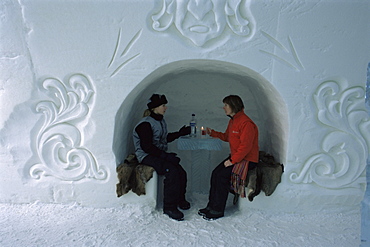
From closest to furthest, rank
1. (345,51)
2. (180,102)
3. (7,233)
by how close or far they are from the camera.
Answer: (7,233)
(345,51)
(180,102)

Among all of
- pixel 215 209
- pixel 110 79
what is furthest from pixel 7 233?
pixel 215 209

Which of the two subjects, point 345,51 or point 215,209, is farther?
point 215,209

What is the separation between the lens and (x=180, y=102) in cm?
422

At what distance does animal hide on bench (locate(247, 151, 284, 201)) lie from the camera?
311 cm

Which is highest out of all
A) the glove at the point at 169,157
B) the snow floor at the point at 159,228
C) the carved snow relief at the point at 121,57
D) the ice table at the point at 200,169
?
the carved snow relief at the point at 121,57

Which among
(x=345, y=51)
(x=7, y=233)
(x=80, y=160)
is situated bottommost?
(x=7, y=233)

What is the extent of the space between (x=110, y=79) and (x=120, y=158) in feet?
2.93

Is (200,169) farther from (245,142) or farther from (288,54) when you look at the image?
(288,54)

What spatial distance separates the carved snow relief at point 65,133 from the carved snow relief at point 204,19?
1041 mm

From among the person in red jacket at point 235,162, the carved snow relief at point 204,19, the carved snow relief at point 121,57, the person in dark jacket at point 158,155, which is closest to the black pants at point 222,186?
the person in red jacket at point 235,162

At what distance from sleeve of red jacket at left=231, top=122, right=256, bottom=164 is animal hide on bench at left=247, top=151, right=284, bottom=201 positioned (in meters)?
0.26

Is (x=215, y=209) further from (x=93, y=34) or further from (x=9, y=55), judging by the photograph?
(x=9, y=55)

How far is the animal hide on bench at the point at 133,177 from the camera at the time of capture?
3.14 meters

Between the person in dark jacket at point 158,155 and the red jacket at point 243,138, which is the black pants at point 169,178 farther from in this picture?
the red jacket at point 243,138
